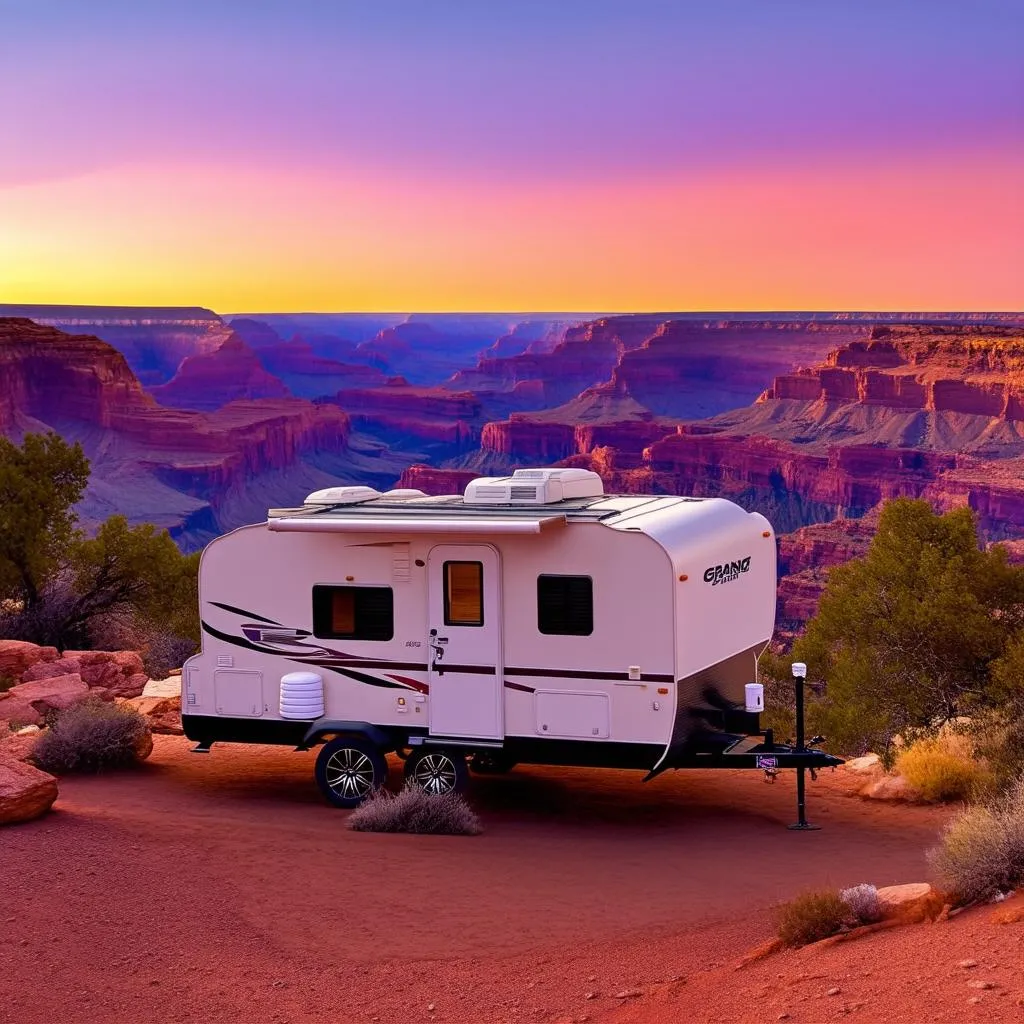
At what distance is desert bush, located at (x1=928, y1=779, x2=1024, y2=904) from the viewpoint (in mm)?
7703

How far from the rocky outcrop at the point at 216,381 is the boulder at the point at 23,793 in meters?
146

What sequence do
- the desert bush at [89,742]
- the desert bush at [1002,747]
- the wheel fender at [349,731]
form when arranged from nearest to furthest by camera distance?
1. the desert bush at [1002,747]
2. the wheel fender at [349,731]
3. the desert bush at [89,742]

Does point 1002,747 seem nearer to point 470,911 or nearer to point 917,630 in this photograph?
point 917,630

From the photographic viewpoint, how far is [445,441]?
155250 millimetres

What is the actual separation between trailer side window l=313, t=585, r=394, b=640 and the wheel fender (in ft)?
2.55

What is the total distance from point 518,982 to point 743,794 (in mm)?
4944

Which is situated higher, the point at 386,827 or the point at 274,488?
the point at 386,827

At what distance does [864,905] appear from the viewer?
307 inches

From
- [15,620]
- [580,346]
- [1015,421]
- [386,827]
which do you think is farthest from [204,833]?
[580,346]

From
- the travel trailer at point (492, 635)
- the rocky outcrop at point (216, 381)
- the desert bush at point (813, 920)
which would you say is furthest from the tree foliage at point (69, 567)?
the rocky outcrop at point (216, 381)

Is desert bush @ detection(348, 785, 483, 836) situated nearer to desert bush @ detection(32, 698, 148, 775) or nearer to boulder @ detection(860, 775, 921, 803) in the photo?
desert bush @ detection(32, 698, 148, 775)

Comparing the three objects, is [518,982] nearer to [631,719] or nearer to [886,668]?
[631,719]

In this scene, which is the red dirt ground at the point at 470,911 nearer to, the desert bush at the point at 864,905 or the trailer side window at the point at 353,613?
the desert bush at the point at 864,905

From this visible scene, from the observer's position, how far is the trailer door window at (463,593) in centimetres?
1139
